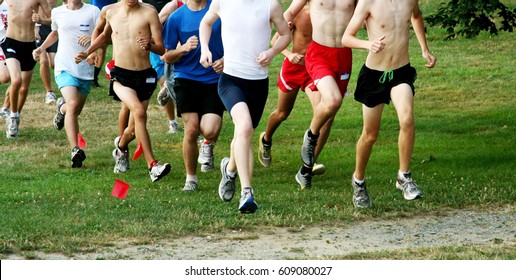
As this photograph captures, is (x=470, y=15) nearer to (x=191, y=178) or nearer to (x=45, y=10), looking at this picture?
(x=191, y=178)

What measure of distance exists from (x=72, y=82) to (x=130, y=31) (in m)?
1.82

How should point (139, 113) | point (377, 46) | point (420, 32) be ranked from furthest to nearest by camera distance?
1. point (139, 113)
2. point (420, 32)
3. point (377, 46)

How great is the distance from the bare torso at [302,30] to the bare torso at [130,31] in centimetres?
160

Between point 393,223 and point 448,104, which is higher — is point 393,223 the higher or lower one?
the higher one

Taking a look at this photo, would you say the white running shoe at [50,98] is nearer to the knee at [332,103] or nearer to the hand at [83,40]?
the hand at [83,40]

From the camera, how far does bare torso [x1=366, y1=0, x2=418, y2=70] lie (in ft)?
38.2

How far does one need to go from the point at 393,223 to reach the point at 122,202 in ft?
9.31

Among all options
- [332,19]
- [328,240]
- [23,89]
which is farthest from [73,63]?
[328,240]

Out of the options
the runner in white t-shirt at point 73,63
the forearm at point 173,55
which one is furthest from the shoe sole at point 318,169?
the runner in white t-shirt at point 73,63

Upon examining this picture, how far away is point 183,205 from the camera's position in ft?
39.7

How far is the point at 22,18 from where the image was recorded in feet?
60.1

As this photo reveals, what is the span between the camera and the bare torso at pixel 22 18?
18234mm
